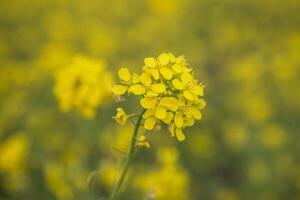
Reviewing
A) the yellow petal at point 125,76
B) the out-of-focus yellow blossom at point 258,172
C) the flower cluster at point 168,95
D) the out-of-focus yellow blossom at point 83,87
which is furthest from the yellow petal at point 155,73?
the out-of-focus yellow blossom at point 258,172

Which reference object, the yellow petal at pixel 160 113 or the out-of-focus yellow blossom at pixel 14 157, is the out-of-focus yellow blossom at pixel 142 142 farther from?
the out-of-focus yellow blossom at pixel 14 157

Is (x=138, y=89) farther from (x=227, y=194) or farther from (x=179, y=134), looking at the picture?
(x=227, y=194)

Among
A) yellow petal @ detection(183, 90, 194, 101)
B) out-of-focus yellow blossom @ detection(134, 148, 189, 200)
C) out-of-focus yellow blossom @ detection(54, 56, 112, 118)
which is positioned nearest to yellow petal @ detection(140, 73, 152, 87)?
yellow petal @ detection(183, 90, 194, 101)

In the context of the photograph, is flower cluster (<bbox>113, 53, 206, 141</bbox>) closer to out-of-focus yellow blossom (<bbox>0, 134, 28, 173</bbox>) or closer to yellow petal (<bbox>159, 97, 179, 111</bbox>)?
yellow petal (<bbox>159, 97, 179, 111</bbox>)

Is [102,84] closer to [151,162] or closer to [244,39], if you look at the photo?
[151,162]

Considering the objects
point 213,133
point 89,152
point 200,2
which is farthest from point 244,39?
point 89,152
